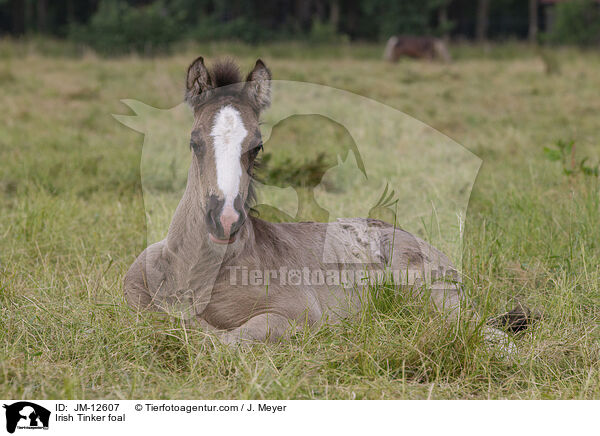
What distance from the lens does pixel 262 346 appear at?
3186 mm

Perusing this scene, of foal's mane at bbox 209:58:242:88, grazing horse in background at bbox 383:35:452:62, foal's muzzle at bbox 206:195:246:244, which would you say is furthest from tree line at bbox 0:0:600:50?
foal's muzzle at bbox 206:195:246:244

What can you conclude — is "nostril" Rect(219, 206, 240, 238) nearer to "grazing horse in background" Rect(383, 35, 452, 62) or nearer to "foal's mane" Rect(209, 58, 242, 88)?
"foal's mane" Rect(209, 58, 242, 88)

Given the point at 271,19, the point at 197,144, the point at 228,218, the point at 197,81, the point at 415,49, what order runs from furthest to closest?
the point at 271,19, the point at 415,49, the point at 197,81, the point at 197,144, the point at 228,218

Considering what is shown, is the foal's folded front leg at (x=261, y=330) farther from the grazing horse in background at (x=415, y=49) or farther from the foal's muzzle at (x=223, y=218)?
the grazing horse in background at (x=415, y=49)

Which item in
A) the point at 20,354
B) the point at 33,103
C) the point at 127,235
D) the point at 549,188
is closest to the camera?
the point at 20,354

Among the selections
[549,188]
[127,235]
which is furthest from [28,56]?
[549,188]

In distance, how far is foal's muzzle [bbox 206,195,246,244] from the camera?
3.06 m

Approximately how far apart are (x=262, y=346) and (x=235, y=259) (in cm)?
52

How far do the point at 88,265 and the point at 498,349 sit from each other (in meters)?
2.91

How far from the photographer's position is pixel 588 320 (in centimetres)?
374

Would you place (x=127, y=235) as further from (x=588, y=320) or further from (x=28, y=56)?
(x=28, y=56)
